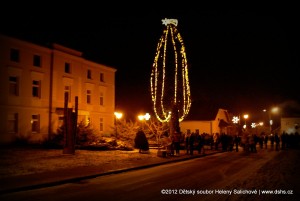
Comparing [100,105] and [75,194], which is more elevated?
[100,105]

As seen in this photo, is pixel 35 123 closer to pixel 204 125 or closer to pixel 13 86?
pixel 13 86

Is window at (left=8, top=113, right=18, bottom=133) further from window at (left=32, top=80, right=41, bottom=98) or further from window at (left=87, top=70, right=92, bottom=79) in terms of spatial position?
window at (left=87, top=70, right=92, bottom=79)

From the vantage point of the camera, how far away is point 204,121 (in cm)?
6450

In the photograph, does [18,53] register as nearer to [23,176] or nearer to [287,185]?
[23,176]

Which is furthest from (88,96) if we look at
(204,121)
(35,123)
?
(204,121)

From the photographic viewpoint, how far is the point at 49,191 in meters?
12.4

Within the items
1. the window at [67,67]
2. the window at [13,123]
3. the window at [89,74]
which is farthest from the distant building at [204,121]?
the window at [13,123]

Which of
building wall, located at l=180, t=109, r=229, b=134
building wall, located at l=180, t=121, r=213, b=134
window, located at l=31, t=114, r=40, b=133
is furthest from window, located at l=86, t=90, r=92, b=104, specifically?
building wall, located at l=180, t=109, r=229, b=134

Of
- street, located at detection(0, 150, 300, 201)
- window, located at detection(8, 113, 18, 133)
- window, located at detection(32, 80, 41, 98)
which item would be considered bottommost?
street, located at detection(0, 150, 300, 201)

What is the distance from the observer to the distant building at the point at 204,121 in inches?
2530

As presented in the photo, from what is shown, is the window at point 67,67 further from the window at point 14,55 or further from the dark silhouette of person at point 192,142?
the dark silhouette of person at point 192,142

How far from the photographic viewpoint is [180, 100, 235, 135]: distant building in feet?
211

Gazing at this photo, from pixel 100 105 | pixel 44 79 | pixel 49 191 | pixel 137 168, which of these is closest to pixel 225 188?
pixel 49 191

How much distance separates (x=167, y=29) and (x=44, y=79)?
14.0m
